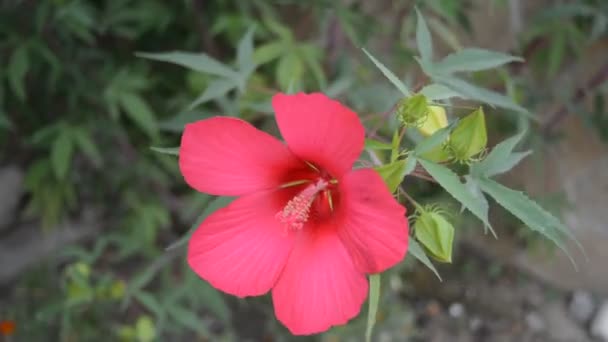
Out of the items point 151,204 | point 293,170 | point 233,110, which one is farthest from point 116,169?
point 293,170

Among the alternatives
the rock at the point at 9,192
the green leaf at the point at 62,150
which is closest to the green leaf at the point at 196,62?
the green leaf at the point at 62,150

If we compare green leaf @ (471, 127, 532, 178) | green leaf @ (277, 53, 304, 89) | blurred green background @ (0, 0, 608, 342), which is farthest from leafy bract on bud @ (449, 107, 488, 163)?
green leaf @ (277, 53, 304, 89)

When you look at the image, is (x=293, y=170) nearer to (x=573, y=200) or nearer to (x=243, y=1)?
(x=243, y=1)

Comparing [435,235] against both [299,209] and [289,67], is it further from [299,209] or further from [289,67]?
[289,67]

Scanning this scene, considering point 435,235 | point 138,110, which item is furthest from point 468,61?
point 138,110

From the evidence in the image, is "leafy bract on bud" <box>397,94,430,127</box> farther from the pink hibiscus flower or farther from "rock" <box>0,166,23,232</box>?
"rock" <box>0,166,23,232</box>

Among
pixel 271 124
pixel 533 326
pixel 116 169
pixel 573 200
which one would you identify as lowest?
pixel 533 326

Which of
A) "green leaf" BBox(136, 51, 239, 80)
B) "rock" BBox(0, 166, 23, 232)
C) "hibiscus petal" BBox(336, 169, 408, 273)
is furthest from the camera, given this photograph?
"rock" BBox(0, 166, 23, 232)

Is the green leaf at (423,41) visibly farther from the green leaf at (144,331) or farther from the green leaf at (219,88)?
the green leaf at (144,331)
